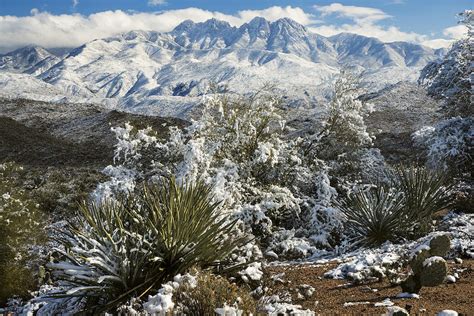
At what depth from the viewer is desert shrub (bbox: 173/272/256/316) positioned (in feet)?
14.9

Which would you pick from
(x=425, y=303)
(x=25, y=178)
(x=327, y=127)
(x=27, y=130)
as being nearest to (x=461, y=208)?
(x=327, y=127)

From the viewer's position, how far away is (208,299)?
458 cm

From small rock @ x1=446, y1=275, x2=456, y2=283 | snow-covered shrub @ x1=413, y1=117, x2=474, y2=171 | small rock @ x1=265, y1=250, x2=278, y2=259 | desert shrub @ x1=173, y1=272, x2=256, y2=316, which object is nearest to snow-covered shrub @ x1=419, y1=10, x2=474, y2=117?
snow-covered shrub @ x1=413, y1=117, x2=474, y2=171

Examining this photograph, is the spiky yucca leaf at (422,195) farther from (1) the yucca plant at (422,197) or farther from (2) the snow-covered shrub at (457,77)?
(2) the snow-covered shrub at (457,77)

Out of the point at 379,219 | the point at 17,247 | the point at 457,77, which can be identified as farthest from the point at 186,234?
the point at 457,77

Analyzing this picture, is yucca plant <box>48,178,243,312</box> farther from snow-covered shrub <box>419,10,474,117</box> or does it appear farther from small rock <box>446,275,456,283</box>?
snow-covered shrub <box>419,10,474,117</box>

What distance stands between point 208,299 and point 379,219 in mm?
5962

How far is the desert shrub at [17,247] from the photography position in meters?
10.1

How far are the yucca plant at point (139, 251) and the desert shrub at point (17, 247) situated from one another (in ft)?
16.1

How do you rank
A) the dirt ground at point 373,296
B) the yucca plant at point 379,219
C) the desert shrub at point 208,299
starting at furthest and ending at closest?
the yucca plant at point 379,219, the dirt ground at point 373,296, the desert shrub at point 208,299

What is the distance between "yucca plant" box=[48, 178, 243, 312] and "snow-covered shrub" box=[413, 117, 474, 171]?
1088cm

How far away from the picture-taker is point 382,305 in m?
5.52

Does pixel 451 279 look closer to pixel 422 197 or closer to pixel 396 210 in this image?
pixel 396 210

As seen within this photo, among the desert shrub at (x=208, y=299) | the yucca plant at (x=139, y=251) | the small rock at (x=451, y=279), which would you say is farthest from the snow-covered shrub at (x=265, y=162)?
the desert shrub at (x=208, y=299)
